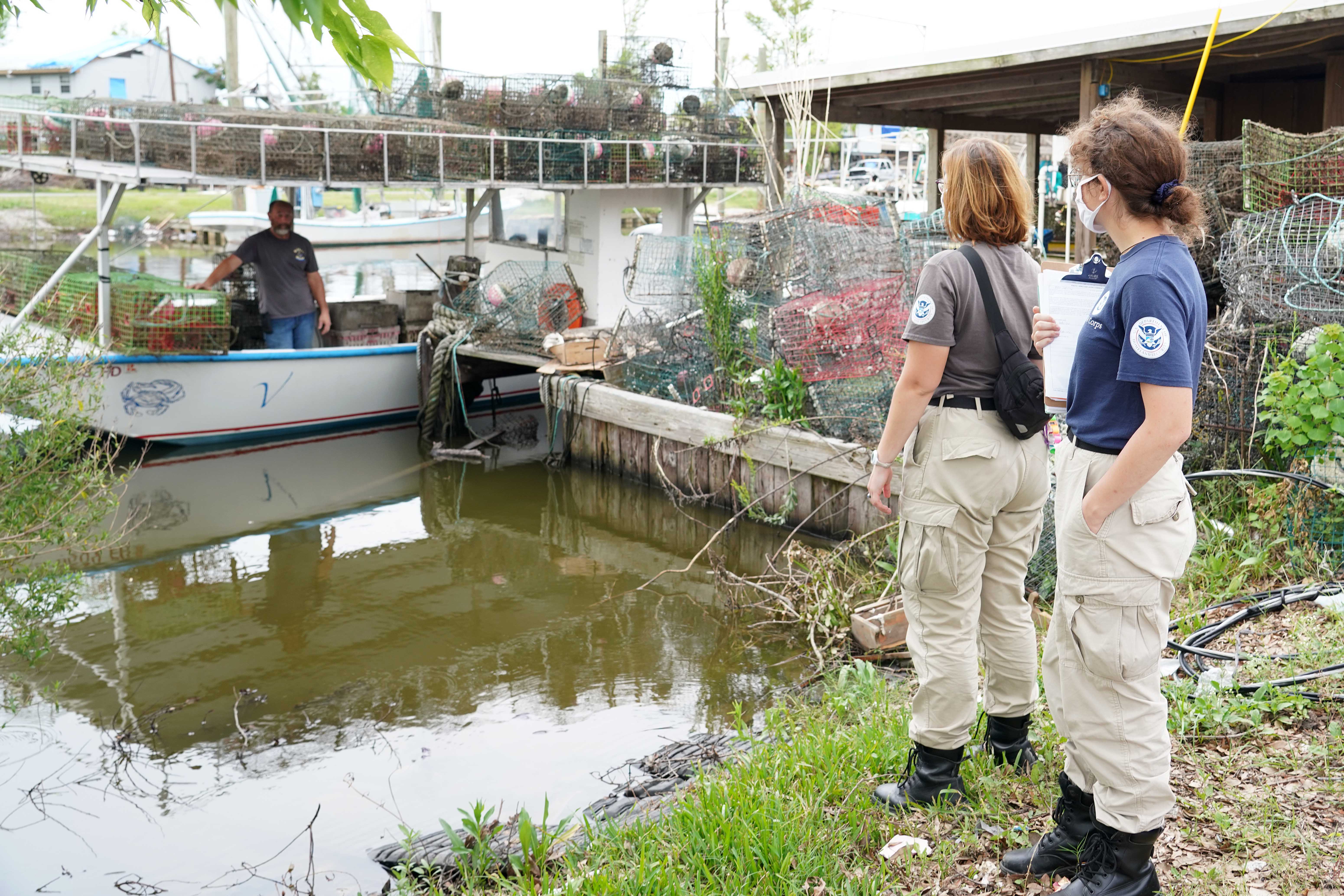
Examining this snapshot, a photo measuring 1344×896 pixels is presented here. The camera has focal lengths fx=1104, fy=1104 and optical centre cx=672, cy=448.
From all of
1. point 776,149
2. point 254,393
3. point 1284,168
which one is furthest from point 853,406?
point 254,393

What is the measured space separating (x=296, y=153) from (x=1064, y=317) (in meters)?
9.49

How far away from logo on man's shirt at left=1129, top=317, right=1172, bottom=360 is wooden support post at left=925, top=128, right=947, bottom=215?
39.3 ft

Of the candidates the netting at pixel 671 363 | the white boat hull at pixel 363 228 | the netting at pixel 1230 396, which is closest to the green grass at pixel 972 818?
the netting at pixel 1230 396

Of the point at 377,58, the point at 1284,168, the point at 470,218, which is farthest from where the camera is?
the point at 470,218

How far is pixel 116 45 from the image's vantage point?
167 ft

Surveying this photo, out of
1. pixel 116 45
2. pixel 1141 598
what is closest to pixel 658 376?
pixel 1141 598

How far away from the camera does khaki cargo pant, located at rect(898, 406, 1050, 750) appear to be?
10.5ft

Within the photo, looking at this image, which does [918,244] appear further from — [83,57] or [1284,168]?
[83,57]

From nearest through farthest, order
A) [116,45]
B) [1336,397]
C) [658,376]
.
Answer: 1. [1336,397]
2. [658,376]
3. [116,45]

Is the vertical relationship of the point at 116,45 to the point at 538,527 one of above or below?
above

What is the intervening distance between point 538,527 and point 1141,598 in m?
7.05

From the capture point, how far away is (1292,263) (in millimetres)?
5891

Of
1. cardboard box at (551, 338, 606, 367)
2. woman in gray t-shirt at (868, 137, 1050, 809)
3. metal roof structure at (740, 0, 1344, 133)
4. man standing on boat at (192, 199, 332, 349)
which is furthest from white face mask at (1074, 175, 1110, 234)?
man standing on boat at (192, 199, 332, 349)

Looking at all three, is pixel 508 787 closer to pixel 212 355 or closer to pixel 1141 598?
pixel 1141 598
